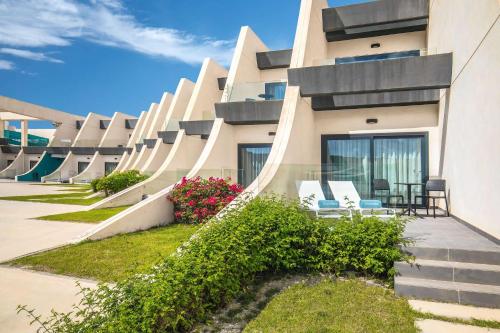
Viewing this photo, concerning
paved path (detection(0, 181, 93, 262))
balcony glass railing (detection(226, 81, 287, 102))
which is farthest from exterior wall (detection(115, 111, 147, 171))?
balcony glass railing (detection(226, 81, 287, 102))

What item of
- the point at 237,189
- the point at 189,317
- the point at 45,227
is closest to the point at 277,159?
the point at 237,189

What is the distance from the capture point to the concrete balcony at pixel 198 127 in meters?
16.4

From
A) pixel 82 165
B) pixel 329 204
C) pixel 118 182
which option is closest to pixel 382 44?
pixel 329 204

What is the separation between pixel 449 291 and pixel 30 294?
21.3 ft

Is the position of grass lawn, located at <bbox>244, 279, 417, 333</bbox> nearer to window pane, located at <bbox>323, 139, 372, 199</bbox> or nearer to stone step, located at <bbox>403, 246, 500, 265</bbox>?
stone step, located at <bbox>403, 246, 500, 265</bbox>

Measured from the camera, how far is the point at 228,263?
14.0 feet

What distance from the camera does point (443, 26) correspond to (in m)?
9.13

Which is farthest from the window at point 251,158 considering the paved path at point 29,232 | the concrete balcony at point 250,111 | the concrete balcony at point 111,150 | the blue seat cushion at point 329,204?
the concrete balcony at point 111,150

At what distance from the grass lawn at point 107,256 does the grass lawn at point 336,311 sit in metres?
1.91

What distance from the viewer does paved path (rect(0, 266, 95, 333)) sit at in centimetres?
388

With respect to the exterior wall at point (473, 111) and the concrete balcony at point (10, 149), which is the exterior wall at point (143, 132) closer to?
the concrete balcony at point (10, 149)

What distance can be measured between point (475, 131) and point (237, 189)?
716 centimetres

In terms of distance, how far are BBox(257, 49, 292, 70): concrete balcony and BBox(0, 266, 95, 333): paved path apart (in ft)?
49.2

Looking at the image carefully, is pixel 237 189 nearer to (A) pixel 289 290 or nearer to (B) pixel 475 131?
(A) pixel 289 290
